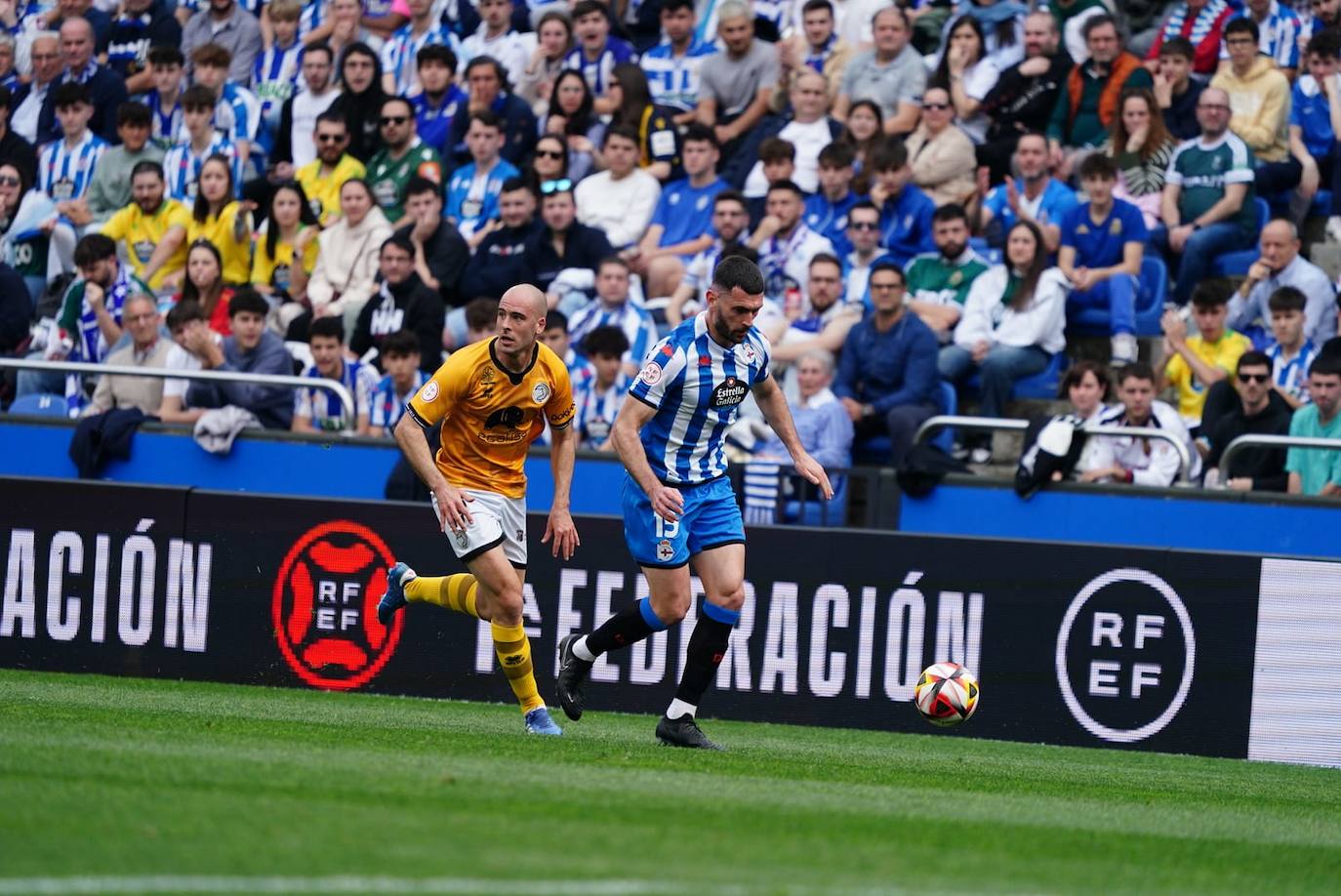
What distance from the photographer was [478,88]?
18484 millimetres

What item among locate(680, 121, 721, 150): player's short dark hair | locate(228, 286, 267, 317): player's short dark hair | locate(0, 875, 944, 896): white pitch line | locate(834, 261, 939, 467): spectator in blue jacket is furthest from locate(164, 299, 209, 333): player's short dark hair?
locate(0, 875, 944, 896): white pitch line

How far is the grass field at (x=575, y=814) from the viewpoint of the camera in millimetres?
5801

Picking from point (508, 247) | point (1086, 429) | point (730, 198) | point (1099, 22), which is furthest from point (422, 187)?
point (1086, 429)

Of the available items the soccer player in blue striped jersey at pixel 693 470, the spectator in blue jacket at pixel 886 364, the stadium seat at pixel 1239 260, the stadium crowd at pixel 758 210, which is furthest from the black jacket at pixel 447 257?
the soccer player in blue striped jersey at pixel 693 470

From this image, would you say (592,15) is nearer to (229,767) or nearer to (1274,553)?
(1274,553)

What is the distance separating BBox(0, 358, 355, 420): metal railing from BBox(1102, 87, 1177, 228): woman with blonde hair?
637 cm

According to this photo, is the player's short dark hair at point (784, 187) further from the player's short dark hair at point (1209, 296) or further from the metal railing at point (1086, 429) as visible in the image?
the player's short dark hair at point (1209, 296)

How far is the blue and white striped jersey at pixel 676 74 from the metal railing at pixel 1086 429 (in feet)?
18.4

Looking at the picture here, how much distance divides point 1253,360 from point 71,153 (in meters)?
11.9

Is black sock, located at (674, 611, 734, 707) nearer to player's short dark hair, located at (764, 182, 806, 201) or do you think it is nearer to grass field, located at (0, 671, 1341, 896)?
grass field, located at (0, 671, 1341, 896)

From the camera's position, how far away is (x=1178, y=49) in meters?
16.4

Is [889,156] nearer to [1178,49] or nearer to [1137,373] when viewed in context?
[1178,49]

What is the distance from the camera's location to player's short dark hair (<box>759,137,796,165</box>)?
1684cm

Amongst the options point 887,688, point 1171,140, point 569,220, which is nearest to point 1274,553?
point 887,688
